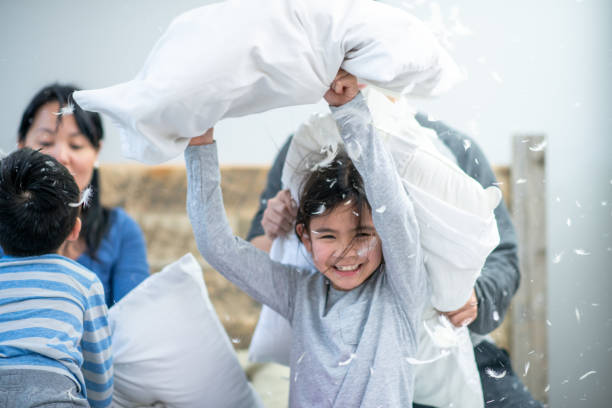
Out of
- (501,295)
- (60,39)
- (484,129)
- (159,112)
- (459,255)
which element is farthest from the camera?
(484,129)

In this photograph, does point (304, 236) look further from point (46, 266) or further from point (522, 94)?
point (522, 94)

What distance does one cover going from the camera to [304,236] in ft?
2.95

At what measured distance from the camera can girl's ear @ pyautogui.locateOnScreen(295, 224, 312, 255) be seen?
0.88 meters

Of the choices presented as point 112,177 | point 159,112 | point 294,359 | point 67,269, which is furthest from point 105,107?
point 112,177

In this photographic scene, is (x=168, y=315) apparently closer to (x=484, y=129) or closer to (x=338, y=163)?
(x=338, y=163)

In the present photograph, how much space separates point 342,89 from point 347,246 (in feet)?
0.73

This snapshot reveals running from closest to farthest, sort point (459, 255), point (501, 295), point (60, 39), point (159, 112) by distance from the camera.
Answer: point (159, 112) < point (459, 255) < point (501, 295) < point (60, 39)

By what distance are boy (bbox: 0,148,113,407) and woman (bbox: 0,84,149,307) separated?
0.18 m

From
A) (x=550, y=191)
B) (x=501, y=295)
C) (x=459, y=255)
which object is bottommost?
(x=550, y=191)

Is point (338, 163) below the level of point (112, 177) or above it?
above

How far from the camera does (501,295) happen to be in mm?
985

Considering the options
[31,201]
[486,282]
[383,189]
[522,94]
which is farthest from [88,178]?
[522,94]

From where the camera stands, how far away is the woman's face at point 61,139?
104 cm

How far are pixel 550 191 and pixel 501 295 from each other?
76 cm
